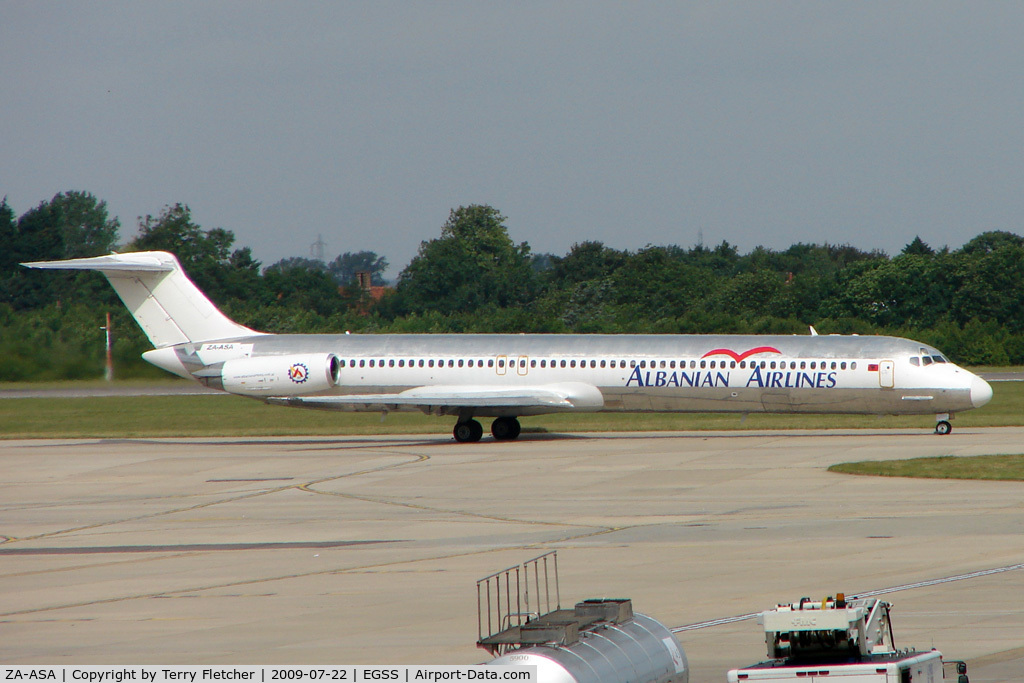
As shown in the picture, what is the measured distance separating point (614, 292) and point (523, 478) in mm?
70911

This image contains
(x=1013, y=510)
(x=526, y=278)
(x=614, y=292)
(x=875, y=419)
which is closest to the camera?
(x=1013, y=510)

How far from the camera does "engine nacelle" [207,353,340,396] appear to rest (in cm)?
3728

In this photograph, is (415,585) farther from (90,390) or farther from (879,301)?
(879,301)

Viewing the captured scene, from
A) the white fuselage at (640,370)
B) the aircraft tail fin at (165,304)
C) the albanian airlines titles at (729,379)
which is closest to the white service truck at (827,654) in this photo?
the albanian airlines titles at (729,379)

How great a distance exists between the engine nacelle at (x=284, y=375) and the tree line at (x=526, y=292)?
47.0ft

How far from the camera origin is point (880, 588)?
1480 centimetres

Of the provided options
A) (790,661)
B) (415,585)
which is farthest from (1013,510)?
(790,661)

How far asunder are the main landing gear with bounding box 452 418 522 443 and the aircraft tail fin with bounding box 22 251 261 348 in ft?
25.0

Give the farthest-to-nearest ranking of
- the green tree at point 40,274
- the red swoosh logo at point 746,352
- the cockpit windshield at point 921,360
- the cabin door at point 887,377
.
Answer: the green tree at point 40,274
the red swoosh logo at point 746,352
the cockpit windshield at point 921,360
the cabin door at point 887,377

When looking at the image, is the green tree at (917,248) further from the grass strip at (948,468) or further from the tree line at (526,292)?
the grass strip at (948,468)

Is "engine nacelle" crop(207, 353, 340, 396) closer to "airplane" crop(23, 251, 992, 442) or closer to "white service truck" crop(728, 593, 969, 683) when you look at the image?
"airplane" crop(23, 251, 992, 442)

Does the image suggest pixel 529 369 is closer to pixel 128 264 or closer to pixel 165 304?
pixel 165 304

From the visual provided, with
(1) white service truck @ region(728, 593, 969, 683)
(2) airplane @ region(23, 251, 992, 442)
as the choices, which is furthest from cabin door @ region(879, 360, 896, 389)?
(1) white service truck @ region(728, 593, 969, 683)

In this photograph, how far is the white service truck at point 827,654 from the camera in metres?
8.03
